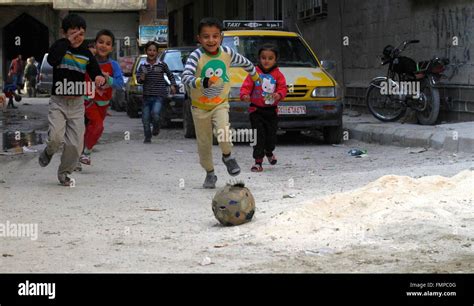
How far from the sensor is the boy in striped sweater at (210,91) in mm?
8617

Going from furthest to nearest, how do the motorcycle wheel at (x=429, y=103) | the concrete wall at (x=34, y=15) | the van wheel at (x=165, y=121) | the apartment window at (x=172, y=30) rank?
the apartment window at (x=172, y=30), the concrete wall at (x=34, y=15), the van wheel at (x=165, y=121), the motorcycle wheel at (x=429, y=103)

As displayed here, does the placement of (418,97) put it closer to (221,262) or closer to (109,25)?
(221,262)

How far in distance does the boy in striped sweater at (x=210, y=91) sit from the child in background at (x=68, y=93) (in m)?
1.02

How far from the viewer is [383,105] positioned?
612 inches

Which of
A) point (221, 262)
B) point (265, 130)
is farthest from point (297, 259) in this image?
point (265, 130)

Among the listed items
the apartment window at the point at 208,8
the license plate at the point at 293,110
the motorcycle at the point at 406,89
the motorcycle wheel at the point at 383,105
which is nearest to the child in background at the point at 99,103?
the license plate at the point at 293,110

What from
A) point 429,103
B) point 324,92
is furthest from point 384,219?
point 429,103

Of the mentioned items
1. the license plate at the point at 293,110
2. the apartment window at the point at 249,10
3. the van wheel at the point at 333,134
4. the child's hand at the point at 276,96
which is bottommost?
the van wheel at the point at 333,134

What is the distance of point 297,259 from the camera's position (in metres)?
5.49

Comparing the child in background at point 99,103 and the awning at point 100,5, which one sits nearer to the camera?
the child in background at point 99,103

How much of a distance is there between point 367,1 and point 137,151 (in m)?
7.66

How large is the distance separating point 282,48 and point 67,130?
6355mm

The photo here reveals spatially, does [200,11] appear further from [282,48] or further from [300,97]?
[300,97]

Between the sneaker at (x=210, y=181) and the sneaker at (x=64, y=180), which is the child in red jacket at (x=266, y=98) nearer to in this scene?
the sneaker at (x=210, y=181)
